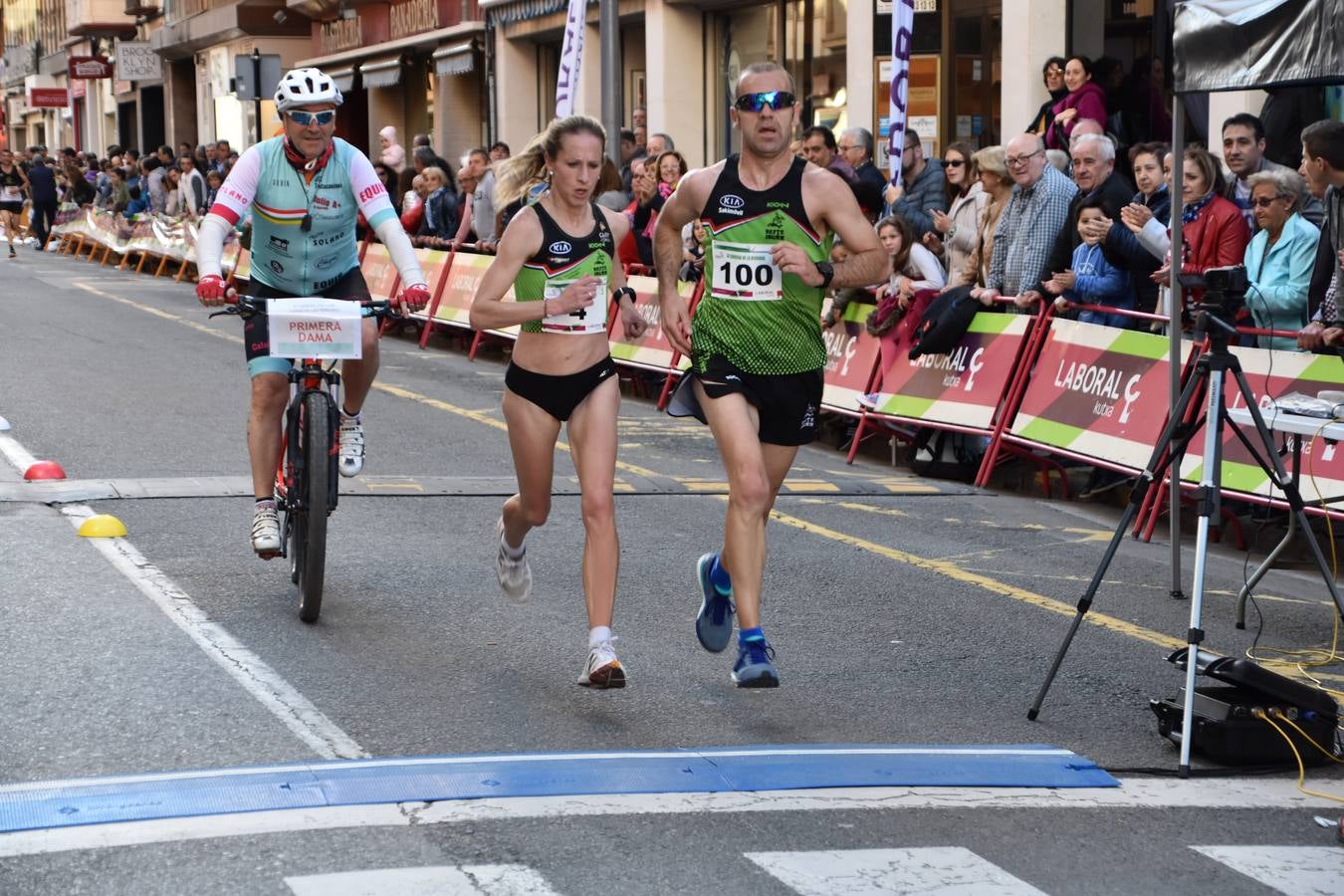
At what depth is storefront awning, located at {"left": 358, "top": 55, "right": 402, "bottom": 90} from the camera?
38406 millimetres

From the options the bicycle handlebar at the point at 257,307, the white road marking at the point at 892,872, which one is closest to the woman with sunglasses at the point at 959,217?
the bicycle handlebar at the point at 257,307

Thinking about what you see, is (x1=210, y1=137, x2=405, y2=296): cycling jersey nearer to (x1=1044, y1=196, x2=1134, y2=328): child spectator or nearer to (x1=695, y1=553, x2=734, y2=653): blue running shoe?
(x1=695, y1=553, x2=734, y2=653): blue running shoe

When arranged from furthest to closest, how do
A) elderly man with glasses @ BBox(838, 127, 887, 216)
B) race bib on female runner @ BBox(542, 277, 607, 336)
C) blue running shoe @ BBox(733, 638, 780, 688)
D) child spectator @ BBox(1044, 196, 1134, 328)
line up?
elderly man with glasses @ BBox(838, 127, 887, 216) < child spectator @ BBox(1044, 196, 1134, 328) < race bib on female runner @ BBox(542, 277, 607, 336) < blue running shoe @ BBox(733, 638, 780, 688)

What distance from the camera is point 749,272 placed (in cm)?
676

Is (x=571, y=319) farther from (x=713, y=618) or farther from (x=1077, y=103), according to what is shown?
(x=1077, y=103)

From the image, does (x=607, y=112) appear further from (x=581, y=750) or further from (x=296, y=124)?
(x=581, y=750)

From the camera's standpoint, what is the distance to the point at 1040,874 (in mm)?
4938

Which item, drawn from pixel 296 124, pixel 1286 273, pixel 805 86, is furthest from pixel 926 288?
pixel 805 86

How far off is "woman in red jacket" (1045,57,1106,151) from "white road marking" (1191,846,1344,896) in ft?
35.3

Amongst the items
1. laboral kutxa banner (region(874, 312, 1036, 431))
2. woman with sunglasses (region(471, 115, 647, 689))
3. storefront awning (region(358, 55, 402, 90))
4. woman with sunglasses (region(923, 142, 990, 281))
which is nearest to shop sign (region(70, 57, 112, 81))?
storefront awning (region(358, 55, 402, 90))

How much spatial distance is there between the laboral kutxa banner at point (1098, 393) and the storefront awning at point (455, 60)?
958 inches

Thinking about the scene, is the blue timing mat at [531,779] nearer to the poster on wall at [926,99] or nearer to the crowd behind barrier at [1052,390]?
the crowd behind barrier at [1052,390]

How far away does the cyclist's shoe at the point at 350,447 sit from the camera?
867cm

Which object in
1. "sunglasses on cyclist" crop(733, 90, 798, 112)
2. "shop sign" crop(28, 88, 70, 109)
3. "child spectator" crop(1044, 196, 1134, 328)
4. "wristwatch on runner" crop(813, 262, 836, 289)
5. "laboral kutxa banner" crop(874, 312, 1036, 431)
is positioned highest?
"shop sign" crop(28, 88, 70, 109)
